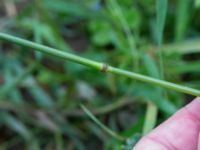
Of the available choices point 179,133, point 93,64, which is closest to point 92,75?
point 179,133

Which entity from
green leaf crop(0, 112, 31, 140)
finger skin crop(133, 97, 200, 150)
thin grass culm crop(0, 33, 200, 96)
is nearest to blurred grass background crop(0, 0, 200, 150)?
green leaf crop(0, 112, 31, 140)

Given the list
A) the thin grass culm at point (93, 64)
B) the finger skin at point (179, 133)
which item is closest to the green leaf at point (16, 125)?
the finger skin at point (179, 133)

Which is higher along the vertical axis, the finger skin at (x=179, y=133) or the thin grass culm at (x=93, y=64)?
the thin grass culm at (x=93, y=64)

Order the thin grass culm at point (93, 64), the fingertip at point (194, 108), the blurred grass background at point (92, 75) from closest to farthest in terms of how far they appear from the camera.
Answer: the thin grass culm at point (93, 64), the fingertip at point (194, 108), the blurred grass background at point (92, 75)

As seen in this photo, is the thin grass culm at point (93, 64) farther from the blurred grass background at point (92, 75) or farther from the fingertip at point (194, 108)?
the blurred grass background at point (92, 75)

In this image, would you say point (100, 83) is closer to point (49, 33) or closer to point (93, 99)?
point (93, 99)

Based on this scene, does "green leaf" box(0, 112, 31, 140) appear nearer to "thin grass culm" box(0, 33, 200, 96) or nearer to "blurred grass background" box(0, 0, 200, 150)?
"blurred grass background" box(0, 0, 200, 150)

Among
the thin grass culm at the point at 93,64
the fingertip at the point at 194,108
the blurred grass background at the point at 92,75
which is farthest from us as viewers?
the blurred grass background at the point at 92,75
